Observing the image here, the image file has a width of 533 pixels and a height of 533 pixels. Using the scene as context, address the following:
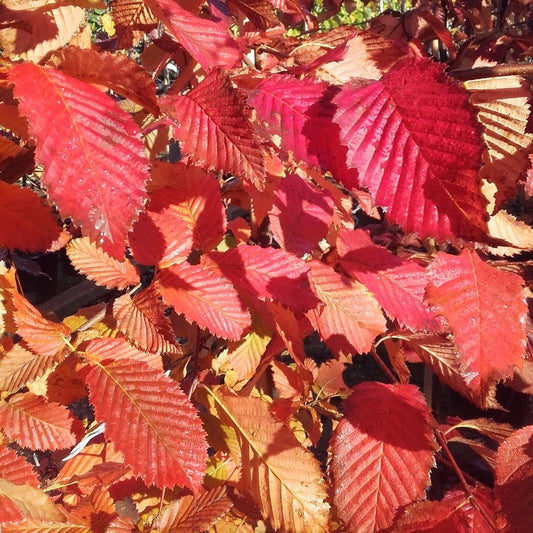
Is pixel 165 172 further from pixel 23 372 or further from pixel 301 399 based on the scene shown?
pixel 301 399

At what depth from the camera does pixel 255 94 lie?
20.2 inches

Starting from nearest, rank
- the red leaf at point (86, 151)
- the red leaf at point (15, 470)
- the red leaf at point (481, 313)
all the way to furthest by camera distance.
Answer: the red leaf at point (86, 151), the red leaf at point (481, 313), the red leaf at point (15, 470)

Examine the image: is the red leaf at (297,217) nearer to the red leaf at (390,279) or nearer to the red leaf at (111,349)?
the red leaf at (390,279)

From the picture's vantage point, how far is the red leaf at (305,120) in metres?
0.47

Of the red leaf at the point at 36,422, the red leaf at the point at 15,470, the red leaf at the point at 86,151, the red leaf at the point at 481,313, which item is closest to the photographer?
the red leaf at the point at 86,151

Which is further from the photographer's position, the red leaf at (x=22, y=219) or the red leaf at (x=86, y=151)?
the red leaf at (x=22, y=219)

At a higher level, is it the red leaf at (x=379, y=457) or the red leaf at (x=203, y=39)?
the red leaf at (x=203, y=39)

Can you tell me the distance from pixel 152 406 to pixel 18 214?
10.4 inches

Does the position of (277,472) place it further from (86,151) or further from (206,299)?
(86,151)

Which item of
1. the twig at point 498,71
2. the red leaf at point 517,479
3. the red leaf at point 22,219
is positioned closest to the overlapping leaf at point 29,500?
the red leaf at point 22,219

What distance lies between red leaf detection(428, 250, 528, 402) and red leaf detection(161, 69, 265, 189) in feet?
0.65

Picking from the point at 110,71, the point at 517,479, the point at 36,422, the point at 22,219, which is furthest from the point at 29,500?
the point at 517,479

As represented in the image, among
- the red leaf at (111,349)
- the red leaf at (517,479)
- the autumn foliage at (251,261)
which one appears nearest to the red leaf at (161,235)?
the autumn foliage at (251,261)

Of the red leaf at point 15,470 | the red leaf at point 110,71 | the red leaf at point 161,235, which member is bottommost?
the red leaf at point 15,470
